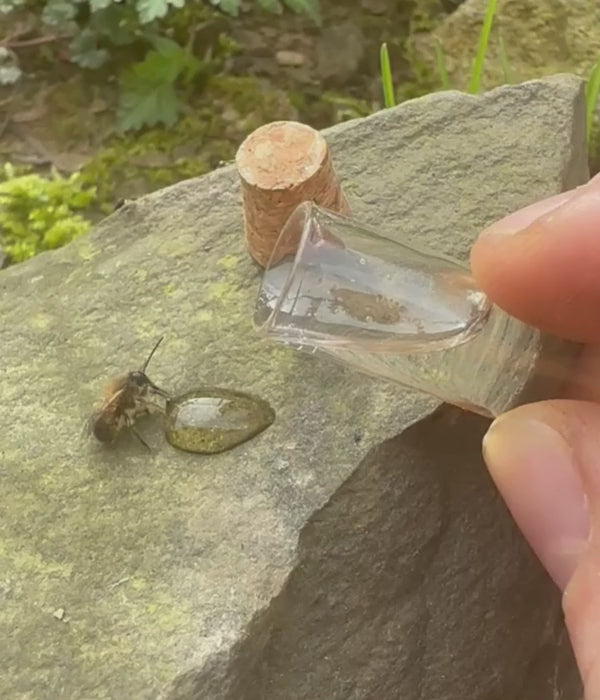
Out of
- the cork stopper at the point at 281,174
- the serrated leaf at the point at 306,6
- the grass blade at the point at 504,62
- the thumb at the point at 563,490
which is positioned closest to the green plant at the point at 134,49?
the serrated leaf at the point at 306,6

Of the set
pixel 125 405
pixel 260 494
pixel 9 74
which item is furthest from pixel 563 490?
pixel 9 74

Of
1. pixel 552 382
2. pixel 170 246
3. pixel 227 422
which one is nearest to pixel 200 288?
pixel 170 246

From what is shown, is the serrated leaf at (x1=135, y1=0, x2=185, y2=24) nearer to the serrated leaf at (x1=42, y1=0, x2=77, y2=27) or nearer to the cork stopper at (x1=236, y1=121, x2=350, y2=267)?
the serrated leaf at (x1=42, y1=0, x2=77, y2=27)

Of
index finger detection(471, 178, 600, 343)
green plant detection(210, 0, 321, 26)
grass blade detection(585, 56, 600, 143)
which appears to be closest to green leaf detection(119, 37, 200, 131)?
green plant detection(210, 0, 321, 26)

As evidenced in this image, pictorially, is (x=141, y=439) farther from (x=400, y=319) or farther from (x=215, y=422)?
(x=400, y=319)

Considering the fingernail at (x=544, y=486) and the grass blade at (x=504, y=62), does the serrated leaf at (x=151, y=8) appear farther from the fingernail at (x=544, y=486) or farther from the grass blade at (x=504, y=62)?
the fingernail at (x=544, y=486)

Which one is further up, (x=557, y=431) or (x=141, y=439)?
(x=557, y=431)
